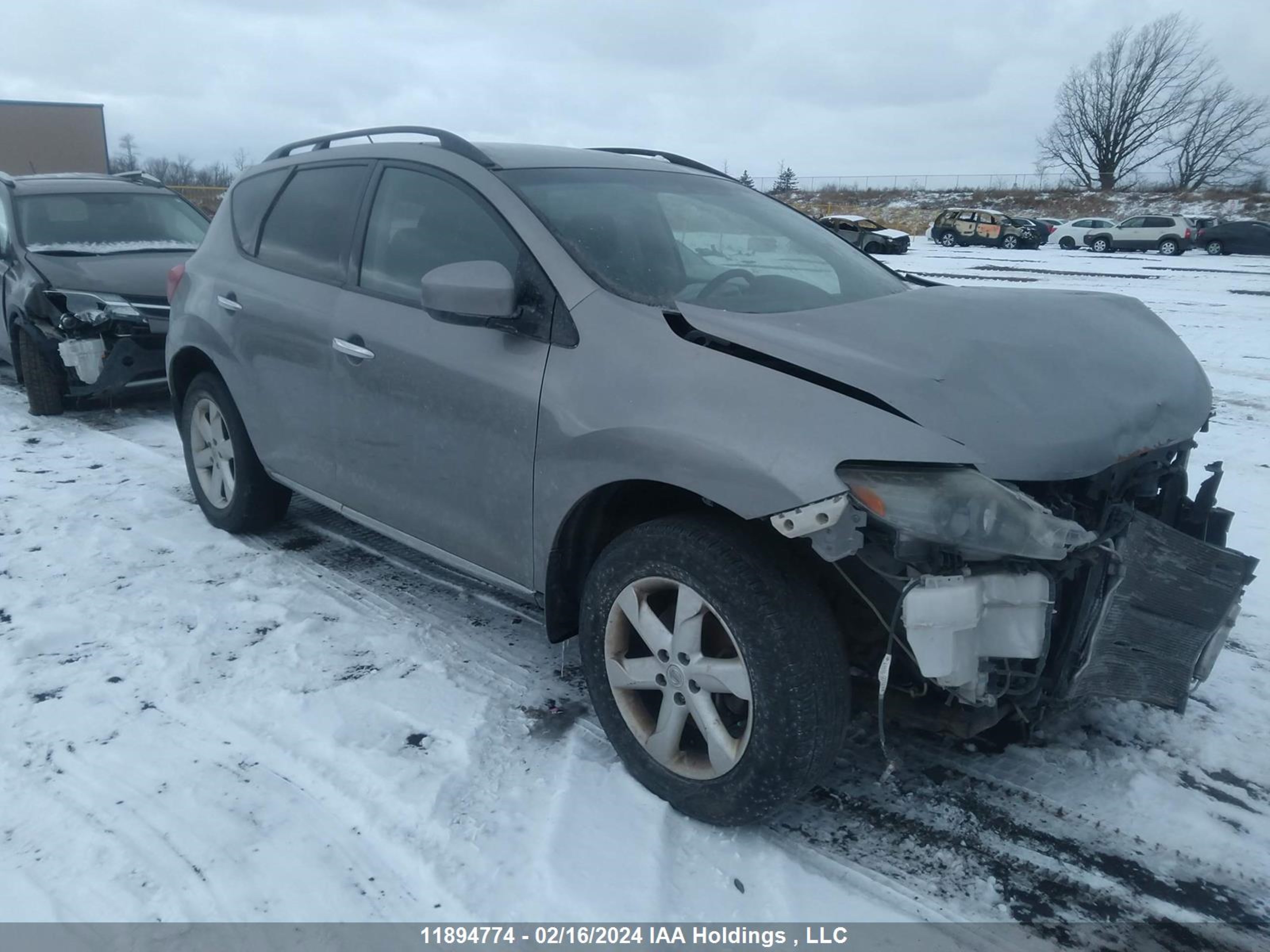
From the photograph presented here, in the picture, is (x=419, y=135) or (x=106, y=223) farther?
(x=106, y=223)

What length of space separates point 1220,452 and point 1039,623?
474cm

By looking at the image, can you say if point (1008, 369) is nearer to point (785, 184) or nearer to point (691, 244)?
point (691, 244)

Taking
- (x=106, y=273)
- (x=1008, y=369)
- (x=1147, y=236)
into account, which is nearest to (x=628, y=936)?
(x=1008, y=369)

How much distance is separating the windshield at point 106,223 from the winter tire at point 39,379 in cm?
79

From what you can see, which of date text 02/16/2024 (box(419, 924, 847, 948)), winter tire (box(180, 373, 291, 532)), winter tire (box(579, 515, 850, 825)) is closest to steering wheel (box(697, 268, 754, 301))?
winter tire (box(579, 515, 850, 825))

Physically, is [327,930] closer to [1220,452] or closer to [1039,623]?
[1039,623]

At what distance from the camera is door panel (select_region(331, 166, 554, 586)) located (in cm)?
291

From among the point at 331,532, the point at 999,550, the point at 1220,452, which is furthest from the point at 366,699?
the point at 1220,452

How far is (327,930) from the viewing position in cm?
221

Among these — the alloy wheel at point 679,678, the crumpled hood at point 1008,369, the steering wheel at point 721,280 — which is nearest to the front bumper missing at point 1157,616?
the crumpled hood at point 1008,369

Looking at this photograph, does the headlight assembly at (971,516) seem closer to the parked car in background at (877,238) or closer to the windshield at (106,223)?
the windshield at (106,223)

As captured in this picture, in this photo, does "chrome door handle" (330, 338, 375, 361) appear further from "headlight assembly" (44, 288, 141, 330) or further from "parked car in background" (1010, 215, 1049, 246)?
"parked car in background" (1010, 215, 1049, 246)

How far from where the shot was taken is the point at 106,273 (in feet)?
22.9

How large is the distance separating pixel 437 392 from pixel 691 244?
3.42 feet
